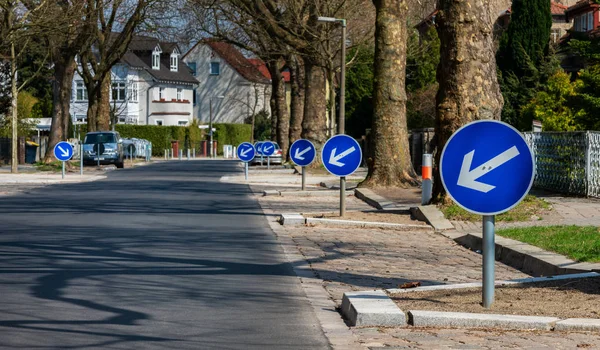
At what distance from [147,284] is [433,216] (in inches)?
327

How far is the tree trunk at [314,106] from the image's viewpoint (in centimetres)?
4571

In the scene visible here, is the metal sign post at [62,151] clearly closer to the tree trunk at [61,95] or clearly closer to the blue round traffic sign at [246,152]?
the blue round traffic sign at [246,152]

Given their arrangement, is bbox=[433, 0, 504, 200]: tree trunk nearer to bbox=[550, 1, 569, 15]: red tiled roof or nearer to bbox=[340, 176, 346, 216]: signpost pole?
bbox=[340, 176, 346, 216]: signpost pole

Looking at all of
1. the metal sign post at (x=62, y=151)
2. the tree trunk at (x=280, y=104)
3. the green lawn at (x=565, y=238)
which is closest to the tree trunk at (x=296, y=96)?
the tree trunk at (x=280, y=104)

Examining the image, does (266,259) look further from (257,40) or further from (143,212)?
(257,40)

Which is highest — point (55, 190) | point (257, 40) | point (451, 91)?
point (257, 40)

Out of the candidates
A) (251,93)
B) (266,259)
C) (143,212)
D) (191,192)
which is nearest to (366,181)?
(191,192)

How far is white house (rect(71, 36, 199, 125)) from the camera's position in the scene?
9912 cm

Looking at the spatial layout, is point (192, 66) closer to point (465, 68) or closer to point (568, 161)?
point (568, 161)

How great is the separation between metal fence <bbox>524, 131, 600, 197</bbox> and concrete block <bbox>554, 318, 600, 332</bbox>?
553 inches

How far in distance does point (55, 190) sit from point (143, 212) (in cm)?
981

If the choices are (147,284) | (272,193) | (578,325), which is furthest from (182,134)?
(578,325)

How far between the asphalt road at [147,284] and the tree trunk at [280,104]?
137 ft

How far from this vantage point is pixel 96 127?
5728 cm
